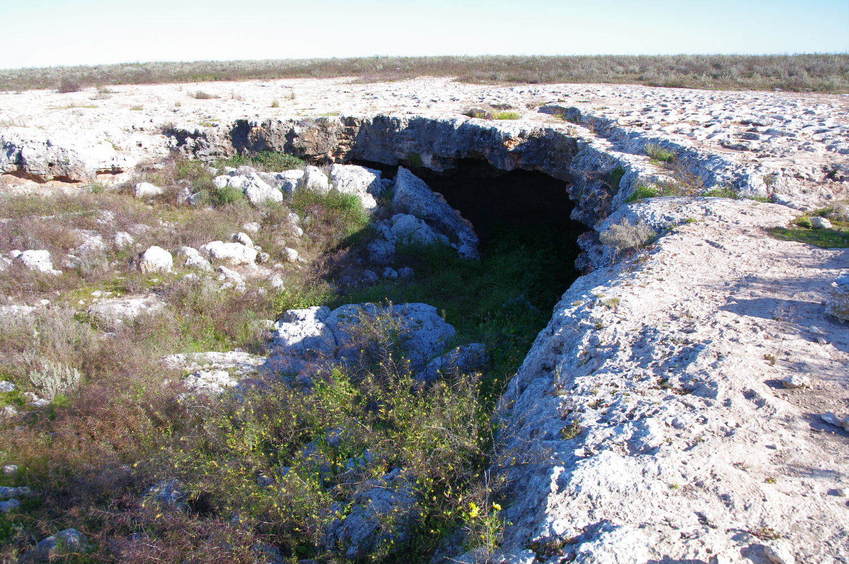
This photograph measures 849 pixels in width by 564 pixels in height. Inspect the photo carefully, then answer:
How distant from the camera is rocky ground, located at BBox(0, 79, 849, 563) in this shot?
7.36 feet

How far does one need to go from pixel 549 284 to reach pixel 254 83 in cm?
1505

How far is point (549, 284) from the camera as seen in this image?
27.1 ft

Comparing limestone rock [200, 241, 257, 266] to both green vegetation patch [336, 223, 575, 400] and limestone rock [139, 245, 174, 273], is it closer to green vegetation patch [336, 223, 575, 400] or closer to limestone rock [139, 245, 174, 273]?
limestone rock [139, 245, 174, 273]

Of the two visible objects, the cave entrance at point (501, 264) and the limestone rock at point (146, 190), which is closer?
the cave entrance at point (501, 264)

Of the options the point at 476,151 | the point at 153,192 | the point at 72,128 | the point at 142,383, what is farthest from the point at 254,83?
the point at 142,383

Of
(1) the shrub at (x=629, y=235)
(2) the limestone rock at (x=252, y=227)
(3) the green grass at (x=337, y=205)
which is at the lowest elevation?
(2) the limestone rock at (x=252, y=227)

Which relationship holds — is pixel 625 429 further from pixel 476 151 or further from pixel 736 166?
pixel 476 151

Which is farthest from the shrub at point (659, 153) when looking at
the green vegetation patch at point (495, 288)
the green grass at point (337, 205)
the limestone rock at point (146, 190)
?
the limestone rock at point (146, 190)

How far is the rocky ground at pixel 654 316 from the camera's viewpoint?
2244 millimetres

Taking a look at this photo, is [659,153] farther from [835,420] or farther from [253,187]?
[253,187]

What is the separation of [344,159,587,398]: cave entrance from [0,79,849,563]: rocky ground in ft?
2.30

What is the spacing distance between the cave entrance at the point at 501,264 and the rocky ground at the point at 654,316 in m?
0.70

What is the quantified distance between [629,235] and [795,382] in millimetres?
2623

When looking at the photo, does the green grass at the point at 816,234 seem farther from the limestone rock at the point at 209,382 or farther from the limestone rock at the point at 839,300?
the limestone rock at the point at 209,382
